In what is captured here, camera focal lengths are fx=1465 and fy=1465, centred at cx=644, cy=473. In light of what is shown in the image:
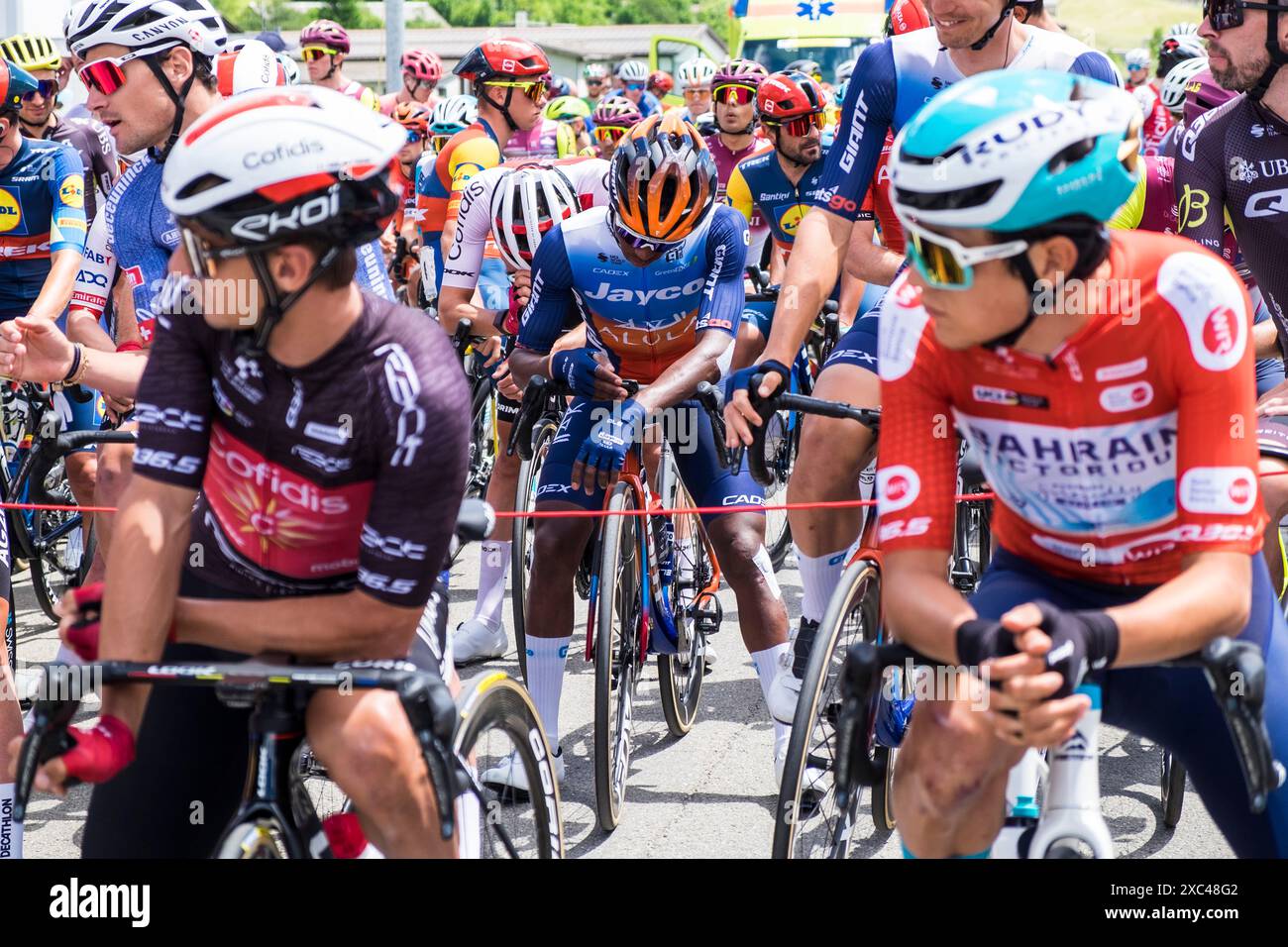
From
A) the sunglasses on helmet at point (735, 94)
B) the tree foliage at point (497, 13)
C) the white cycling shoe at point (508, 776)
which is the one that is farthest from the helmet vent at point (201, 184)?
the tree foliage at point (497, 13)

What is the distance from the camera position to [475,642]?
677 centimetres

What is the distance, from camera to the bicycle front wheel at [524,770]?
3133mm

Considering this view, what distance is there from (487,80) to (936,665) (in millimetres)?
6604

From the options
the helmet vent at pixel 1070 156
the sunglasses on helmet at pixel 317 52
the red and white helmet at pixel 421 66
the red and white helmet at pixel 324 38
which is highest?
the red and white helmet at pixel 421 66

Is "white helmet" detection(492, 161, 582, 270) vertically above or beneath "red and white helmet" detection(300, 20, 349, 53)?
beneath

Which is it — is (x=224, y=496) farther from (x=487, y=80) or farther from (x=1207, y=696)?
(x=487, y=80)

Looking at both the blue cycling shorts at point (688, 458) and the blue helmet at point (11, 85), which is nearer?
the blue cycling shorts at point (688, 458)

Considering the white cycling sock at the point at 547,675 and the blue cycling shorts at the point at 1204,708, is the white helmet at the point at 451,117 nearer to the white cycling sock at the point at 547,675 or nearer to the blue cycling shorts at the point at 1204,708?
the white cycling sock at the point at 547,675

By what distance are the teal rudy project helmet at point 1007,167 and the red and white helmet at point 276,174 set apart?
1003mm

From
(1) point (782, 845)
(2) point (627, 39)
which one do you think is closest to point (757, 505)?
(1) point (782, 845)

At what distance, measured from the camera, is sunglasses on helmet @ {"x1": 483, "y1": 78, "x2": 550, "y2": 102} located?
8680 mm

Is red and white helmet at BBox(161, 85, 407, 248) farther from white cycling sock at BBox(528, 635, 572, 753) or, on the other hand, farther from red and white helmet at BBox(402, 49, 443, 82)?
red and white helmet at BBox(402, 49, 443, 82)

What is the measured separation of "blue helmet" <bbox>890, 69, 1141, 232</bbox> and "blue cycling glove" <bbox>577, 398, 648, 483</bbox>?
7.36 feet

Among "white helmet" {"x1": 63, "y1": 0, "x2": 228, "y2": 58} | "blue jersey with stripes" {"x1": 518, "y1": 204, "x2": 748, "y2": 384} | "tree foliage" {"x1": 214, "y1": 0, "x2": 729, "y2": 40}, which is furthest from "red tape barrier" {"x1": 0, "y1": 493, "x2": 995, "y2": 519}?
"tree foliage" {"x1": 214, "y1": 0, "x2": 729, "y2": 40}
